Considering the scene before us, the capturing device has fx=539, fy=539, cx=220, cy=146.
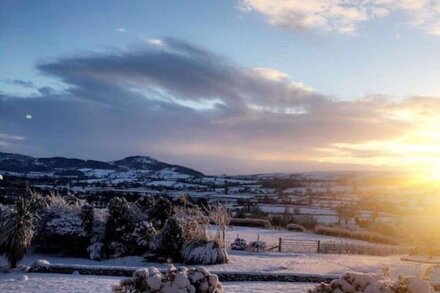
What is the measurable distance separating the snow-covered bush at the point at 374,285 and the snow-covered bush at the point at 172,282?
206 cm

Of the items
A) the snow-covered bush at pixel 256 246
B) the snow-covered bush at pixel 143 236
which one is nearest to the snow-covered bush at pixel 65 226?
the snow-covered bush at pixel 143 236

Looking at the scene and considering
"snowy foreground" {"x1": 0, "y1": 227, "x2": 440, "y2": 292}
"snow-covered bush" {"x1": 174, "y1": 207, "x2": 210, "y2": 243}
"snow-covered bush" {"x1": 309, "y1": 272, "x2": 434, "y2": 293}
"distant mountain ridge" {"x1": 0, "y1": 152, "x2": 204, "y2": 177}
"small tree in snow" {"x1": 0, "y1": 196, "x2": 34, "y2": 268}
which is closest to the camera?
"snow-covered bush" {"x1": 309, "y1": 272, "x2": 434, "y2": 293}

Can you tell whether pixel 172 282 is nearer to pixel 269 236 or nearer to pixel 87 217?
pixel 87 217

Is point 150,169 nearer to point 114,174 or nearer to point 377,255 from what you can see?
point 114,174

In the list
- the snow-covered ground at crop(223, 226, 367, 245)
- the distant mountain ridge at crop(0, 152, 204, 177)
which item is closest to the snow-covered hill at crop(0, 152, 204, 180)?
the distant mountain ridge at crop(0, 152, 204, 177)

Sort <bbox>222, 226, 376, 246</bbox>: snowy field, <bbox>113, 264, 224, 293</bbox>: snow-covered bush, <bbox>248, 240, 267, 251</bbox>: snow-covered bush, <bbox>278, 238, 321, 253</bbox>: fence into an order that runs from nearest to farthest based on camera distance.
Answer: <bbox>113, 264, 224, 293</bbox>: snow-covered bush → <bbox>248, 240, 267, 251</bbox>: snow-covered bush → <bbox>278, 238, 321, 253</bbox>: fence → <bbox>222, 226, 376, 246</bbox>: snowy field

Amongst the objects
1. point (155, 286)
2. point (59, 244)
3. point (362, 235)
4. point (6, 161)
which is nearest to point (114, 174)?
point (6, 161)

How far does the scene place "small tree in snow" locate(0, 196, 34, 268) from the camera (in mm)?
15734

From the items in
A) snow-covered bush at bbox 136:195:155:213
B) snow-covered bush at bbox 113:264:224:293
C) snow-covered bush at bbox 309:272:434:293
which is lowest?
snow-covered bush at bbox 113:264:224:293

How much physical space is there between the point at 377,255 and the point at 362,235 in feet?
31.3

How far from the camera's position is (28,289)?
41.0 ft

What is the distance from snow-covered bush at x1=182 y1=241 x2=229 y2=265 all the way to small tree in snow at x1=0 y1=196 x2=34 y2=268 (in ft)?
18.5

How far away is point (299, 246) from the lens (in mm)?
27469

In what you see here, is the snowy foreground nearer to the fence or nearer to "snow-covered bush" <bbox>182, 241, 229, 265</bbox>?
"snow-covered bush" <bbox>182, 241, 229, 265</bbox>
